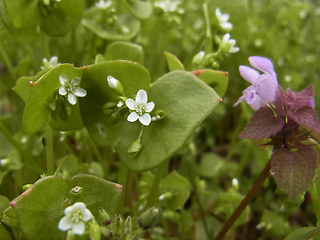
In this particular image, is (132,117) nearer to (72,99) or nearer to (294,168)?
(72,99)

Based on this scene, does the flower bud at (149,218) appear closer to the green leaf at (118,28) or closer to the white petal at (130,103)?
the white petal at (130,103)

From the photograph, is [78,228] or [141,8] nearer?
[78,228]

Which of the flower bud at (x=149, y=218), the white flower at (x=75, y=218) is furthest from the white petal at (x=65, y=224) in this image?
the flower bud at (x=149, y=218)

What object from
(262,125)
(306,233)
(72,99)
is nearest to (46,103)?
(72,99)

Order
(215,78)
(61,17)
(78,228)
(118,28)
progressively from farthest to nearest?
(118,28), (61,17), (215,78), (78,228)

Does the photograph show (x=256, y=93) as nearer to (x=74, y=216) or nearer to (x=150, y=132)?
(x=150, y=132)

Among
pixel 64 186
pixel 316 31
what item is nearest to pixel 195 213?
pixel 64 186
